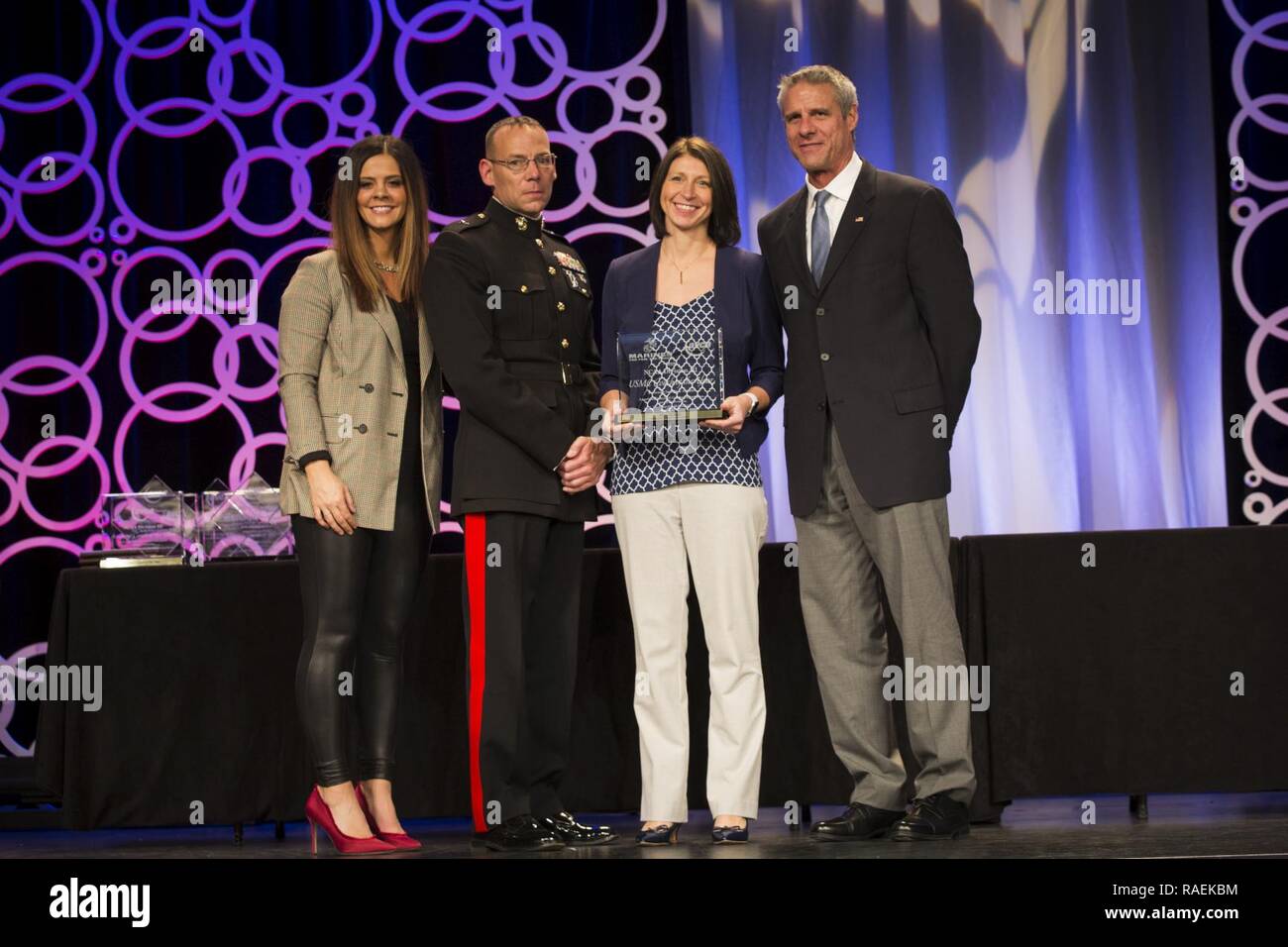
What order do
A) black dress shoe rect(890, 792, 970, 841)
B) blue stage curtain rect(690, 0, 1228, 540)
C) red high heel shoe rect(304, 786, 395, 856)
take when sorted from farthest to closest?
blue stage curtain rect(690, 0, 1228, 540) → red high heel shoe rect(304, 786, 395, 856) → black dress shoe rect(890, 792, 970, 841)

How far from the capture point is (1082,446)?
579 cm

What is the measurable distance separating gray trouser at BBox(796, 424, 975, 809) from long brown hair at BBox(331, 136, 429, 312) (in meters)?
1.19

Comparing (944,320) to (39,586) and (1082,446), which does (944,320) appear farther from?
(39,586)

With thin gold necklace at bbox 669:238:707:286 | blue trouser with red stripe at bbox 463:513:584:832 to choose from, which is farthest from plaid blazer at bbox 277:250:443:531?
thin gold necklace at bbox 669:238:707:286

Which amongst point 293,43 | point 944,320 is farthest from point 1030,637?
point 293,43

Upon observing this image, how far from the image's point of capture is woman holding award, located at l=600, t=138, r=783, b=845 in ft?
11.5

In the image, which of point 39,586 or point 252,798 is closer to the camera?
point 252,798

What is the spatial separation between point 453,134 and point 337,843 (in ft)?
11.0

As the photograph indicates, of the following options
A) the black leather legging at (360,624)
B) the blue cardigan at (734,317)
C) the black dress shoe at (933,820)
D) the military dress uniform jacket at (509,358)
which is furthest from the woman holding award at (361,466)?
the black dress shoe at (933,820)

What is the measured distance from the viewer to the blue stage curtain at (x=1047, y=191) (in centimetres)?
578

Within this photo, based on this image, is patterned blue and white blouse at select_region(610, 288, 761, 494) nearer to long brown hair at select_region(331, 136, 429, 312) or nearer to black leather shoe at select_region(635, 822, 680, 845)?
long brown hair at select_region(331, 136, 429, 312)

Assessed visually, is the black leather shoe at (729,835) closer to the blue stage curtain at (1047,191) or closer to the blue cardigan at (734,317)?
the blue cardigan at (734,317)

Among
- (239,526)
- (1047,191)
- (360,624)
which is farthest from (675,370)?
(1047,191)
